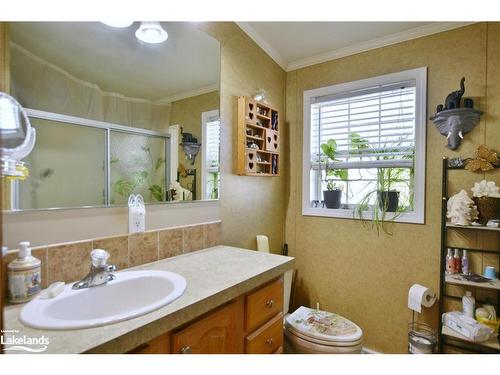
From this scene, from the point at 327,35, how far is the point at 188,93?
1.10 metres

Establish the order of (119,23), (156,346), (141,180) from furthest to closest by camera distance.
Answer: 1. (141,180)
2. (119,23)
3. (156,346)

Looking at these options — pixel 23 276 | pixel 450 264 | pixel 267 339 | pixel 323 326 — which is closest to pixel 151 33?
pixel 23 276

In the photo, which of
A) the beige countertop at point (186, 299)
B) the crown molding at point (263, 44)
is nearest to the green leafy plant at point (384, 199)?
the beige countertop at point (186, 299)

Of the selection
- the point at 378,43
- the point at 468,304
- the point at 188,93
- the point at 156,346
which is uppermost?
the point at 378,43

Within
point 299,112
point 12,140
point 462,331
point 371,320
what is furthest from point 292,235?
point 12,140

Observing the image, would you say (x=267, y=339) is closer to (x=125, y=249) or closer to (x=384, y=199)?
(x=125, y=249)

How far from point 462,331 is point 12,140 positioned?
2.17 meters

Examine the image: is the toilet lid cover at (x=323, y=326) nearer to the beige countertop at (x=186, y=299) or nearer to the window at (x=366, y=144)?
the beige countertop at (x=186, y=299)

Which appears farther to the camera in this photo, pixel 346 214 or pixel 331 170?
pixel 331 170

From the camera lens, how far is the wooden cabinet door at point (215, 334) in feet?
2.49

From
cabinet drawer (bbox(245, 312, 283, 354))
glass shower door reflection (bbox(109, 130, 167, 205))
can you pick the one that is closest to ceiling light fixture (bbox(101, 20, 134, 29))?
glass shower door reflection (bbox(109, 130, 167, 205))

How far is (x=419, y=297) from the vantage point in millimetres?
1523

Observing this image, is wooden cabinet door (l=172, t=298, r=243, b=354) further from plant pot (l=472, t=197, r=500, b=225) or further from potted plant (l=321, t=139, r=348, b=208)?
plant pot (l=472, t=197, r=500, b=225)

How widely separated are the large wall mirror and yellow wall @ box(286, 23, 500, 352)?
3.10 ft
